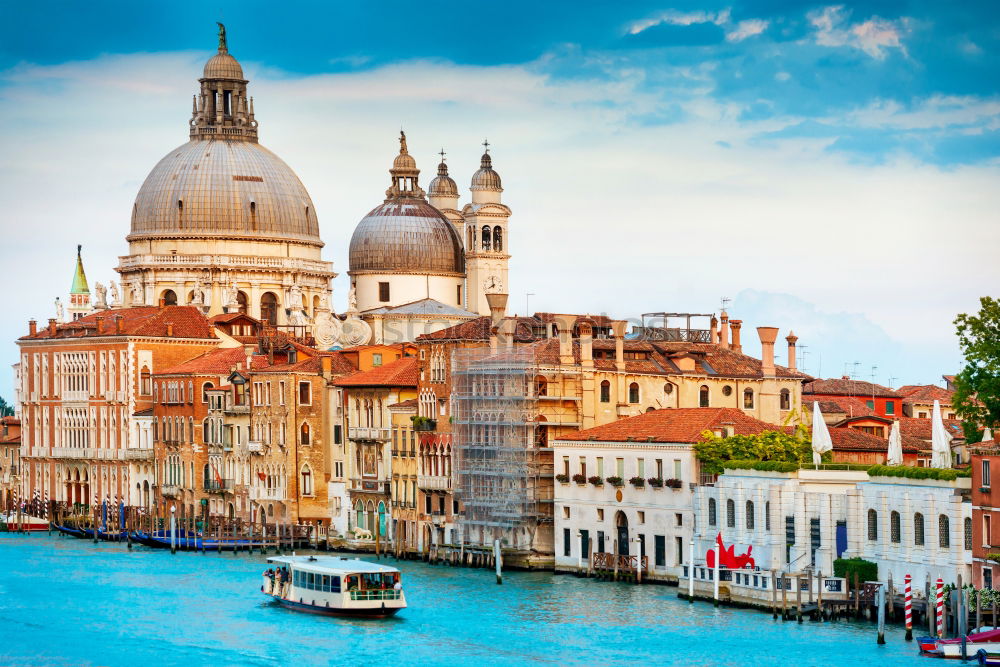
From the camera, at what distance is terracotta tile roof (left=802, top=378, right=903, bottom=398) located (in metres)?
80.8

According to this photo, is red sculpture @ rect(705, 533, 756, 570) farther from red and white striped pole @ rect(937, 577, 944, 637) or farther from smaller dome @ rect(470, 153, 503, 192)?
smaller dome @ rect(470, 153, 503, 192)

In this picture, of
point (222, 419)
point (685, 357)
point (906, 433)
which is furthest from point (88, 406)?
point (906, 433)

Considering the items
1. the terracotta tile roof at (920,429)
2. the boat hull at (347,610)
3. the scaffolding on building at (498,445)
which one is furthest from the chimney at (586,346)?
the boat hull at (347,610)

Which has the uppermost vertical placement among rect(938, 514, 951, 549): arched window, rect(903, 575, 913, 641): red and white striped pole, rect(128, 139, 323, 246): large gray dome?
rect(128, 139, 323, 246): large gray dome

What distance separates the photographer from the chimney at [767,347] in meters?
66.7

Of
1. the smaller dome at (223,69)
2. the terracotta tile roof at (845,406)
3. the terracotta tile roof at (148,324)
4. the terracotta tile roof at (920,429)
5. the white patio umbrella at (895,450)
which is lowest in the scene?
the white patio umbrella at (895,450)

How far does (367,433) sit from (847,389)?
1966 centimetres

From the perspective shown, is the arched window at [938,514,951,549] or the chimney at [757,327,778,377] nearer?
the arched window at [938,514,951,549]

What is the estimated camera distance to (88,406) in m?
88.7

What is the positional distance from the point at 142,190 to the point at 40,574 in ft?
122

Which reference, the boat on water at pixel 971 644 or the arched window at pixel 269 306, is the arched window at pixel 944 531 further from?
the arched window at pixel 269 306

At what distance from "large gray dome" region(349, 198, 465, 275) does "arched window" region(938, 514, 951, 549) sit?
164 feet

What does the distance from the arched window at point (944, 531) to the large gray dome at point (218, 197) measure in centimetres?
5485

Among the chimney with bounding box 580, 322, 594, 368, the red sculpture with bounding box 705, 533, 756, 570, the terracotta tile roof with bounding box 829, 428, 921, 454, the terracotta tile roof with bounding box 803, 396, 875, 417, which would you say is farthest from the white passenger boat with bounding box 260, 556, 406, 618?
the terracotta tile roof with bounding box 803, 396, 875, 417
